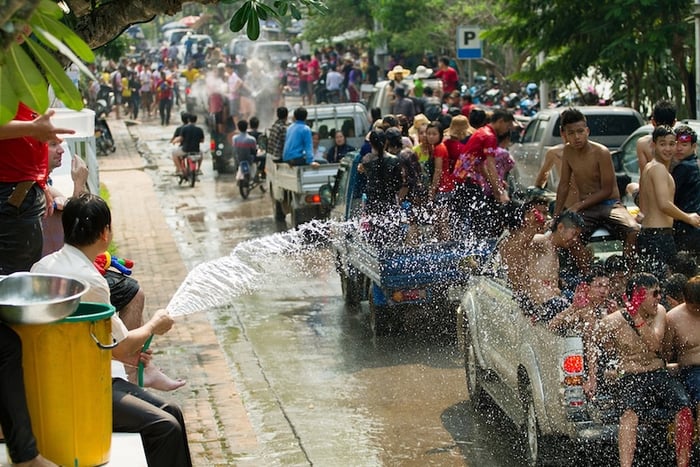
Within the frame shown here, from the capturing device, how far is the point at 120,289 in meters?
6.48

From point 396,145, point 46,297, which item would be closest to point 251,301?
point 396,145

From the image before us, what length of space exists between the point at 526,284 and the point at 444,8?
31.5 metres

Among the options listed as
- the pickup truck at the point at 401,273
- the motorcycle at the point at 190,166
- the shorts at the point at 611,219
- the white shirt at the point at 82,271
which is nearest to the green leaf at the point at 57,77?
the white shirt at the point at 82,271

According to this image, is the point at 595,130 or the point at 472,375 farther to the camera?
the point at 595,130

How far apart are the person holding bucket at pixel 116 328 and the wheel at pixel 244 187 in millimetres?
17910

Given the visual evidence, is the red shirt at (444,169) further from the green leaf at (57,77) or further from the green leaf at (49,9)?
the green leaf at (49,9)

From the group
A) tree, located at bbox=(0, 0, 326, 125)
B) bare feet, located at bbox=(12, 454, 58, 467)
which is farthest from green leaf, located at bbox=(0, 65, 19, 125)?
bare feet, located at bbox=(12, 454, 58, 467)

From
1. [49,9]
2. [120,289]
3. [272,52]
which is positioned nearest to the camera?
[49,9]

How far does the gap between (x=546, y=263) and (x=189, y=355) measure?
14.8 ft

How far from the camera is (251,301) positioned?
47.2ft

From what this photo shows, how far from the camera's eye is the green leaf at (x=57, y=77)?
3.49m

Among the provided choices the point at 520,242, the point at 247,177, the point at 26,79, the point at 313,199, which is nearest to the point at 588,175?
the point at 520,242

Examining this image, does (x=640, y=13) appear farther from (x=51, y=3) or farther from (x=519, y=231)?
(x=51, y=3)

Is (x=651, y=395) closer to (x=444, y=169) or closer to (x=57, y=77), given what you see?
(x=57, y=77)
